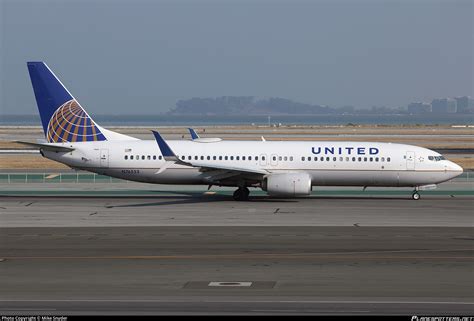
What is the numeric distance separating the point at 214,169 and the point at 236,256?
17.8 metres

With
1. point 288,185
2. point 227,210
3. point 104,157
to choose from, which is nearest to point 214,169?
point 227,210

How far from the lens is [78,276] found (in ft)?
76.2

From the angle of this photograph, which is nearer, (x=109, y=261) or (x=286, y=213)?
(x=109, y=261)

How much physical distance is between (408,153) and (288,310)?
28911 mm

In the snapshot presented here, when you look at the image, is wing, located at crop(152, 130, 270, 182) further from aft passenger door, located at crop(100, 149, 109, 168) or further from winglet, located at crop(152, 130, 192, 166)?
aft passenger door, located at crop(100, 149, 109, 168)

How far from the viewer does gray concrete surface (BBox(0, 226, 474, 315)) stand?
19.5 meters

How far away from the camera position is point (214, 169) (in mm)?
44344

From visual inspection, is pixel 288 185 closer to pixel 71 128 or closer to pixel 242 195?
pixel 242 195

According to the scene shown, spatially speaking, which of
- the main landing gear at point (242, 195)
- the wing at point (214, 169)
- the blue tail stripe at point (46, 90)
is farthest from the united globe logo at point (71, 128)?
the main landing gear at point (242, 195)

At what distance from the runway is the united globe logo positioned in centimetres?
372

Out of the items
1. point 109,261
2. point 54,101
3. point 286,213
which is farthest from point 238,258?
point 54,101

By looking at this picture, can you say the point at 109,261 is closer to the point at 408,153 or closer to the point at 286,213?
the point at 286,213

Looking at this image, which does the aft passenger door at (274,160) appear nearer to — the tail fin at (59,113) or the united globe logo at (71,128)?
the tail fin at (59,113)

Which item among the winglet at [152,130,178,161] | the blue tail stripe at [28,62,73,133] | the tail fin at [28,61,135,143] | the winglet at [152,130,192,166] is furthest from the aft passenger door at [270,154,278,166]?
the blue tail stripe at [28,62,73,133]
